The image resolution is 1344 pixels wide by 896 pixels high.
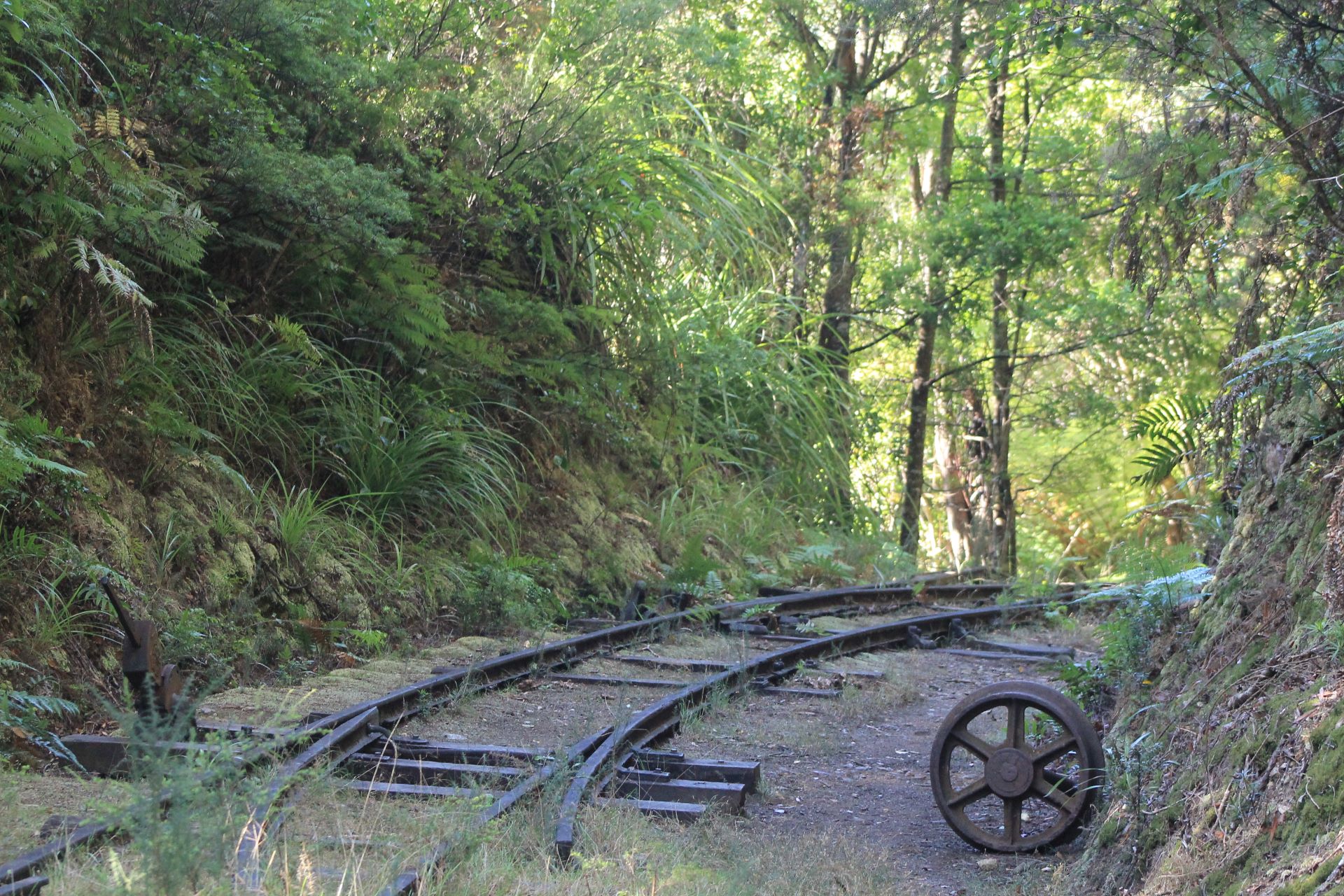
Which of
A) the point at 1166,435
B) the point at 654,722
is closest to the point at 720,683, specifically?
the point at 654,722

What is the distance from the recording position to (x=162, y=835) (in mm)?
2953

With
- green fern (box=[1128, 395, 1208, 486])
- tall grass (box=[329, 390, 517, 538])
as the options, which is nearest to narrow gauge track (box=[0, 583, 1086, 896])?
tall grass (box=[329, 390, 517, 538])

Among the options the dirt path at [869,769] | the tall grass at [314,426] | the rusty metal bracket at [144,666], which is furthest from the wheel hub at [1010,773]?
the tall grass at [314,426]

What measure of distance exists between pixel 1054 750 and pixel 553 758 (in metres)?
2.27

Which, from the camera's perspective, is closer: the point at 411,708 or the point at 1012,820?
the point at 1012,820

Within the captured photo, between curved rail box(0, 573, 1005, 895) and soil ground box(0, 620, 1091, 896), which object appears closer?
curved rail box(0, 573, 1005, 895)

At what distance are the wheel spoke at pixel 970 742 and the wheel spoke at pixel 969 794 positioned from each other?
118 millimetres

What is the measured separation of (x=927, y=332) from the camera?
20.0 meters

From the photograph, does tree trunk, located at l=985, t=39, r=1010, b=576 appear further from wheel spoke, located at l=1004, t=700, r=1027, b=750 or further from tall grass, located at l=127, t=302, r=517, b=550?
wheel spoke, located at l=1004, t=700, r=1027, b=750

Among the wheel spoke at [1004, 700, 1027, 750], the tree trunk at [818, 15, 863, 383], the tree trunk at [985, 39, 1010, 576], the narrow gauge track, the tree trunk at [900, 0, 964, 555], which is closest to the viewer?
the narrow gauge track

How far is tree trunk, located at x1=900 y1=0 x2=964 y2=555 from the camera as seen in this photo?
19.2 m

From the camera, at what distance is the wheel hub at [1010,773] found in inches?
200

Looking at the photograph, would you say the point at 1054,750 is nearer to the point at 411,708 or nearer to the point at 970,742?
the point at 970,742

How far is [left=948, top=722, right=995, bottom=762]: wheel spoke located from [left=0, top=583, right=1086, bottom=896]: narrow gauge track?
159cm
